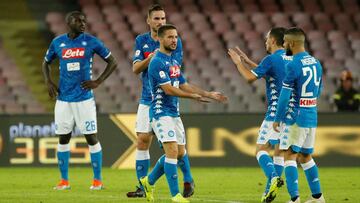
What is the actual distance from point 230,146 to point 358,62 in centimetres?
550

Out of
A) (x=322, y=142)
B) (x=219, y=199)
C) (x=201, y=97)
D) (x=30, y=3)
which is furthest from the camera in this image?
(x=30, y=3)

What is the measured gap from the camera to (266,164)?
38.5 ft

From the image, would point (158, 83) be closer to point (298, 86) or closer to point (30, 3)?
point (298, 86)

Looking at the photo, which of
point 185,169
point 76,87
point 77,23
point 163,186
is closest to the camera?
point 185,169

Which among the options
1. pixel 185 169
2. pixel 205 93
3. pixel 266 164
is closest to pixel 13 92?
pixel 185 169

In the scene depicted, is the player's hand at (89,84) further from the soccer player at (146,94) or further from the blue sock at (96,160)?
the soccer player at (146,94)

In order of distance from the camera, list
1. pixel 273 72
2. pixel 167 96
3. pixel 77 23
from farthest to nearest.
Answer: pixel 77 23 → pixel 273 72 → pixel 167 96

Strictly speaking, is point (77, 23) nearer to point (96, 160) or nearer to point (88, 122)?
point (88, 122)

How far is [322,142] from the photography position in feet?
59.8

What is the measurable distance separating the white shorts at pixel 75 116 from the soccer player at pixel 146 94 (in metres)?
1.34

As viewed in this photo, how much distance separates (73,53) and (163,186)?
2.12m

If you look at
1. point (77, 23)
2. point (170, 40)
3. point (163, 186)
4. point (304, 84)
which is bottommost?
point (163, 186)

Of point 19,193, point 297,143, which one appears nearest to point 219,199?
point 297,143

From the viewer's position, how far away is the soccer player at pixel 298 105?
10688mm
